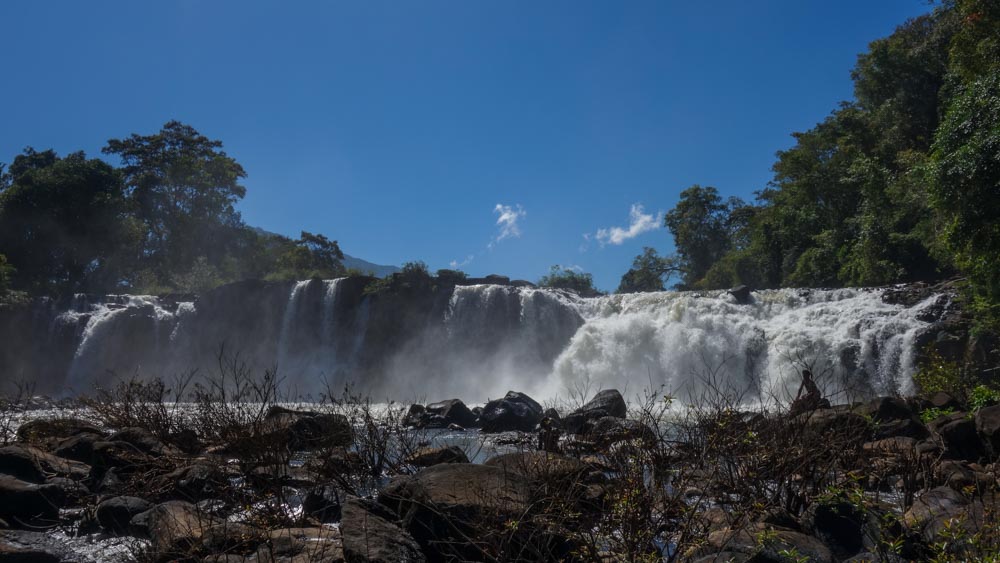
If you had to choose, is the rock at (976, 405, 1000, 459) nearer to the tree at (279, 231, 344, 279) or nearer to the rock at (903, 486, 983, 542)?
the rock at (903, 486, 983, 542)

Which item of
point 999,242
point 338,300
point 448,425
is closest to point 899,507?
point 999,242

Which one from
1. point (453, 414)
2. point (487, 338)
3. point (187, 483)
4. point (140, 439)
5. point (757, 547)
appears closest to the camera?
point (757, 547)

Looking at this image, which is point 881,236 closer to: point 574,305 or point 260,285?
point 574,305

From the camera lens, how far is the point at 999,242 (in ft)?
42.1

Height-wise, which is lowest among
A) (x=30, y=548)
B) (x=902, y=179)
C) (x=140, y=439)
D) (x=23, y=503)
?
(x=30, y=548)

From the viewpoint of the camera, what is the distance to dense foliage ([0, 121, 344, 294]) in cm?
3894

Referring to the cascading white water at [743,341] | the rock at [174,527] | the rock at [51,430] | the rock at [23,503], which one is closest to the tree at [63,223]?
the cascading white water at [743,341]

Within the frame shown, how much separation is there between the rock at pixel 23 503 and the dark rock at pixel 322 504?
10.4ft

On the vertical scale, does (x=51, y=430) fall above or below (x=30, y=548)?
above

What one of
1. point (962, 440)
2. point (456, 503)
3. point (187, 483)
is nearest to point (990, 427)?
point (962, 440)

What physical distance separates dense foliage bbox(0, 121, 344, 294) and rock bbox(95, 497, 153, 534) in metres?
30.6

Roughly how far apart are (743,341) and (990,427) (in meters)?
12.8

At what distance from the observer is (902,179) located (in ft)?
75.8

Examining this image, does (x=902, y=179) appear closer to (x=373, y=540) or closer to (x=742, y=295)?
(x=742, y=295)
